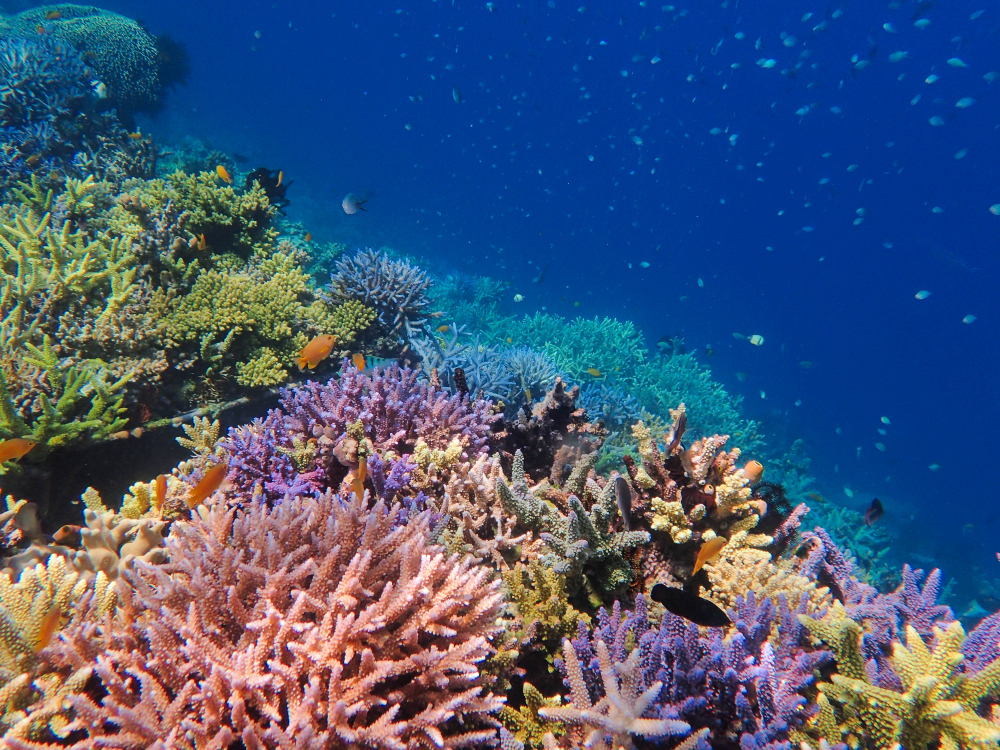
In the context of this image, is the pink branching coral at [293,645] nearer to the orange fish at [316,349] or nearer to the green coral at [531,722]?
the green coral at [531,722]

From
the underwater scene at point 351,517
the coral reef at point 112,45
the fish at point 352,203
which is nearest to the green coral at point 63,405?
the underwater scene at point 351,517

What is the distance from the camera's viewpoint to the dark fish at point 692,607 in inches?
83.5

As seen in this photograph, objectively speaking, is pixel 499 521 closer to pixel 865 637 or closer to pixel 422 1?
pixel 865 637

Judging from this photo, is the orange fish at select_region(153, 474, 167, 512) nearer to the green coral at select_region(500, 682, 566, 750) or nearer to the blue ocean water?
the green coral at select_region(500, 682, 566, 750)

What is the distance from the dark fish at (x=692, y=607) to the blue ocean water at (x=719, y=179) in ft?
119

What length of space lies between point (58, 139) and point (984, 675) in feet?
55.4

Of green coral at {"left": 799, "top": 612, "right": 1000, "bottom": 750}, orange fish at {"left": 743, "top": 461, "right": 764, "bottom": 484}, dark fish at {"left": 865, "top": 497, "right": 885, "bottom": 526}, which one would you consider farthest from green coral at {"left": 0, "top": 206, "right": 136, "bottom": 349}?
dark fish at {"left": 865, "top": 497, "right": 885, "bottom": 526}

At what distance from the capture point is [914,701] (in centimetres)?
190

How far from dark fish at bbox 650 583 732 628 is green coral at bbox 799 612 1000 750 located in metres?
0.61

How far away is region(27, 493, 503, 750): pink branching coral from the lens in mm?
1563

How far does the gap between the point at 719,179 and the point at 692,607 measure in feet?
343

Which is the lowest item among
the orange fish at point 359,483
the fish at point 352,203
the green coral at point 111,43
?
the orange fish at point 359,483

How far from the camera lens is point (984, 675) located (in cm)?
194

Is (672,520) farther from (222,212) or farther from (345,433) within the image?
(222,212)
